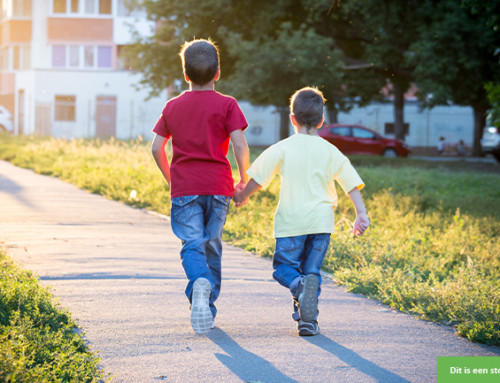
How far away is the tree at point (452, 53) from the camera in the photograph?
22188 mm

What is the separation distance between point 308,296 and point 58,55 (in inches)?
1601

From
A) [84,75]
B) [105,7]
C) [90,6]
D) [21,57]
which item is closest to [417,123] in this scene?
[105,7]

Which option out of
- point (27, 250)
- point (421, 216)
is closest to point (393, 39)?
point (421, 216)

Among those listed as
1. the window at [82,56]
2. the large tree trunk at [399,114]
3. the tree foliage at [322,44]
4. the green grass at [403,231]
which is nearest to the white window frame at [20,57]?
the window at [82,56]

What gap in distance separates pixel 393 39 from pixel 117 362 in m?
22.4

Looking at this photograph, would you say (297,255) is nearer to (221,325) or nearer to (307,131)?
(221,325)

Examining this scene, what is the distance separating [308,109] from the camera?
15.8 ft

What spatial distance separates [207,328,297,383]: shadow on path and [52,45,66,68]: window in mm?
40366

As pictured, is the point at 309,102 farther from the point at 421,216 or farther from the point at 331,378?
the point at 421,216

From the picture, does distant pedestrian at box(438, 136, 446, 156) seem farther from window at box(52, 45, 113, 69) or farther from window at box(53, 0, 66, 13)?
window at box(53, 0, 66, 13)

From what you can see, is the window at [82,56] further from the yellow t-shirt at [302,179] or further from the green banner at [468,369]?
the green banner at [468,369]

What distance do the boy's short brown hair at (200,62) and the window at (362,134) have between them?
96.5 ft

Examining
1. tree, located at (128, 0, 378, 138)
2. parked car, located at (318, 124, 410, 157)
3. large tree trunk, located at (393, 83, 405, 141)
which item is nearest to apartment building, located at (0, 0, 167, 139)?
parked car, located at (318, 124, 410, 157)

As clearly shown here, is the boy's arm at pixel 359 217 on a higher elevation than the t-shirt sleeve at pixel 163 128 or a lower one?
lower
